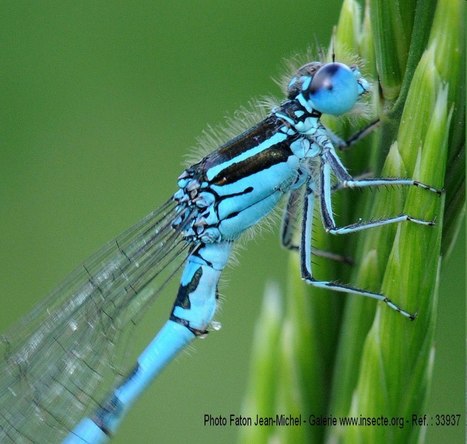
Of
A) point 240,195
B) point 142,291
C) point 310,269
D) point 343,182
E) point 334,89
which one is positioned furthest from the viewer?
point 142,291

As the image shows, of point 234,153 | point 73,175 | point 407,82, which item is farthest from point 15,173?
point 407,82

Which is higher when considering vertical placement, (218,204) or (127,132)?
(127,132)

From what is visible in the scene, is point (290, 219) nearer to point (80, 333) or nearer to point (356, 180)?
point (356, 180)

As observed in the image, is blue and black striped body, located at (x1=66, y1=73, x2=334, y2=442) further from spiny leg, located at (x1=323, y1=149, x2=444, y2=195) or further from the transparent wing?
spiny leg, located at (x1=323, y1=149, x2=444, y2=195)

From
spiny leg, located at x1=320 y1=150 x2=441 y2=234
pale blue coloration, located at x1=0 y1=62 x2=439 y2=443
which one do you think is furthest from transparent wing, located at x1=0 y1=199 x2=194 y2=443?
spiny leg, located at x1=320 y1=150 x2=441 y2=234

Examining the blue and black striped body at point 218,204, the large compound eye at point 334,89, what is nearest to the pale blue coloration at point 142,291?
the blue and black striped body at point 218,204

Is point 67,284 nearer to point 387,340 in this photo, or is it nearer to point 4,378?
point 4,378

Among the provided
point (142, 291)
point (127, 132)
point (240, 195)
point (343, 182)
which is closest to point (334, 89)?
point (343, 182)
